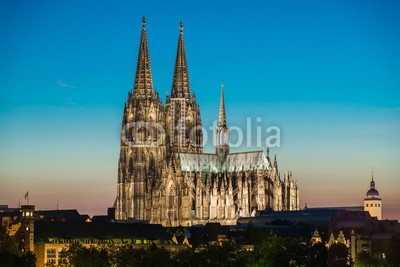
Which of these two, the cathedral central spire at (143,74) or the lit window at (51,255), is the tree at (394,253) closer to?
the lit window at (51,255)

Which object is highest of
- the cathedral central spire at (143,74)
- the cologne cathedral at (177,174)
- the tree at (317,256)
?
the cathedral central spire at (143,74)

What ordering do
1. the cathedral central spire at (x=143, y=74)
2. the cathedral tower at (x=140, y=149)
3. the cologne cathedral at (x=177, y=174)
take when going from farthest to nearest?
the cathedral central spire at (x=143, y=74) → the cathedral tower at (x=140, y=149) → the cologne cathedral at (x=177, y=174)

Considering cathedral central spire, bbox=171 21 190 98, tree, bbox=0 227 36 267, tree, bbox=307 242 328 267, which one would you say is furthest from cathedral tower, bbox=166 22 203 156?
tree, bbox=0 227 36 267

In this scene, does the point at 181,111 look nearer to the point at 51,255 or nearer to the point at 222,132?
the point at 222,132

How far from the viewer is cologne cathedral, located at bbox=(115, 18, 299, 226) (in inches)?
7131

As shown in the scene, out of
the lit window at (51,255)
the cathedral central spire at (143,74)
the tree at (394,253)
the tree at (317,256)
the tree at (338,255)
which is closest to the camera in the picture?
the tree at (394,253)

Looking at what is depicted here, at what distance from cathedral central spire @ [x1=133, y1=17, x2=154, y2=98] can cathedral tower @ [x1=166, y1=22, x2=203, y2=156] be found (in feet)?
20.0

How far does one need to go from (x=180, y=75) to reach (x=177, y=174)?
1944 centimetres

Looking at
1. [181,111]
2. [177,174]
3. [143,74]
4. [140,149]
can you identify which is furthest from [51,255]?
[181,111]

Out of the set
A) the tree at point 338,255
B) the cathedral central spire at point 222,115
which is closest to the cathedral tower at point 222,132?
the cathedral central spire at point 222,115

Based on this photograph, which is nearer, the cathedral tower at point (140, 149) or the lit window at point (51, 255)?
the lit window at point (51, 255)

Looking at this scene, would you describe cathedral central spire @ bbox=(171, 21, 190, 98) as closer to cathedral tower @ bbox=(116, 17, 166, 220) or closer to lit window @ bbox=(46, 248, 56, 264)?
cathedral tower @ bbox=(116, 17, 166, 220)

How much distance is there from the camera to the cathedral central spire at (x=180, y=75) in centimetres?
19450

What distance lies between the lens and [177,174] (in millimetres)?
182875
